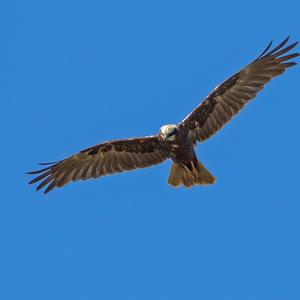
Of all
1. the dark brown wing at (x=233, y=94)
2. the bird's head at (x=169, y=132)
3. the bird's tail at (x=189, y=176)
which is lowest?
the bird's tail at (x=189, y=176)

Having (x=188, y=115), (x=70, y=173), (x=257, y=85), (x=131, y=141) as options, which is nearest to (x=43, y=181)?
(x=70, y=173)

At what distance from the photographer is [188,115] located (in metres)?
22.0

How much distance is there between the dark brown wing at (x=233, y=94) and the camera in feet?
72.3

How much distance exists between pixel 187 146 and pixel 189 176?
0.92m

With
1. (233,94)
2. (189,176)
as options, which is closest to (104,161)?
Answer: (189,176)

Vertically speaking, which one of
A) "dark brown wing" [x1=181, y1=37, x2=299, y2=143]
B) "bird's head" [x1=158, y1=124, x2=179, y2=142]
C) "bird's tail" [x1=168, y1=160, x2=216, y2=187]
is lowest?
"bird's tail" [x1=168, y1=160, x2=216, y2=187]

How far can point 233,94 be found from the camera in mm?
22172

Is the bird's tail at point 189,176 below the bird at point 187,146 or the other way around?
below

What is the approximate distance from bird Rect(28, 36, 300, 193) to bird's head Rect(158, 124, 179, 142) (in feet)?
1.00

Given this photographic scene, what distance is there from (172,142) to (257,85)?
256 cm

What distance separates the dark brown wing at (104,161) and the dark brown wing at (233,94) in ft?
3.52

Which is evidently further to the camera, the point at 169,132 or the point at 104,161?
the point at 104,161

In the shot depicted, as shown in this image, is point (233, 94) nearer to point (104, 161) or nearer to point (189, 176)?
point (189, 176)

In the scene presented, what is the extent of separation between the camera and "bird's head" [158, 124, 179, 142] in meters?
20.9
